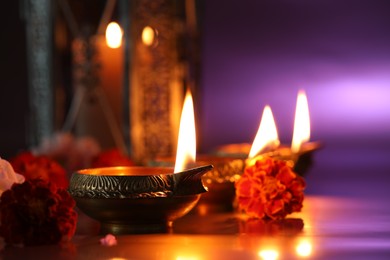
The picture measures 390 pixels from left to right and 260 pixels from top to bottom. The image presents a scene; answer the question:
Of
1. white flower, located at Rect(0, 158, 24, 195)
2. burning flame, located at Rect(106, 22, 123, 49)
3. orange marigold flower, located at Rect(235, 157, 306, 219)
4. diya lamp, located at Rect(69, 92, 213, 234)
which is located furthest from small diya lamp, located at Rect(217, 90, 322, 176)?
burning flame, located at Rect(106, 22, 123, 49)

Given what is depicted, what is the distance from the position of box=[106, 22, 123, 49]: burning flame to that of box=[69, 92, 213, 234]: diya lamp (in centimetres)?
86

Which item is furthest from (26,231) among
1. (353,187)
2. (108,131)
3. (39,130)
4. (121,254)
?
(39,130)

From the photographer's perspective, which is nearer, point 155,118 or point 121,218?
point 121,218

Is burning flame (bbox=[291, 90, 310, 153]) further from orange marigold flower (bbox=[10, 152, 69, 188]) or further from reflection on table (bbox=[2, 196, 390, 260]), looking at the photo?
orange marigold flower (bbox=[10, 152, 69, 188])

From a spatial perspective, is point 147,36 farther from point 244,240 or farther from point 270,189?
point 244,240

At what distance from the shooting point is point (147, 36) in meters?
1.75

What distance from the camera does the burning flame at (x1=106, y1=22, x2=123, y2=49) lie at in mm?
1739

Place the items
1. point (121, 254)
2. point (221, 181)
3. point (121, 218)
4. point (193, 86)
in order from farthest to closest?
point (193, 86)
point (221, 181)
point (121, 218)
point (121, 254)

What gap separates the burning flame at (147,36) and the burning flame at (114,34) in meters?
0.05

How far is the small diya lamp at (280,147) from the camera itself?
1.18m

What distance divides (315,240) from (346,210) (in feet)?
0.87

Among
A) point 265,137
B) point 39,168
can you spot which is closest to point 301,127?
point 265,137

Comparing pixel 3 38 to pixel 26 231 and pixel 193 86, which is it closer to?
pixel 193 86

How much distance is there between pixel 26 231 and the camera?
0.83 meters
